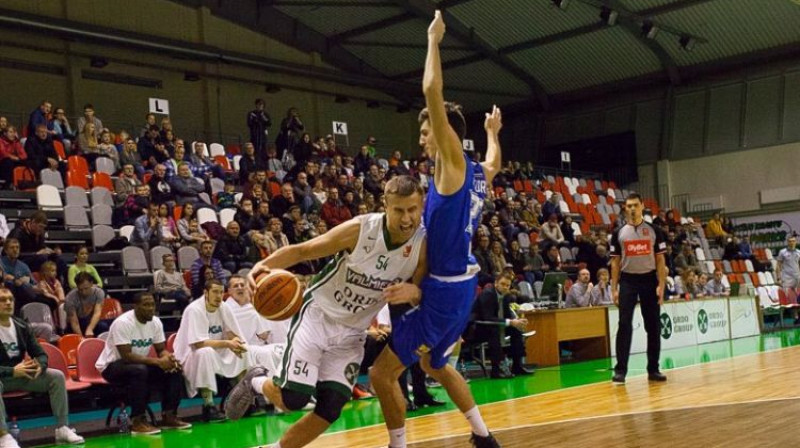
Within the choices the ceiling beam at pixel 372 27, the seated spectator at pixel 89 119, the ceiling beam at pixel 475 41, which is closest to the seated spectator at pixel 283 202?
the seated spectator at pixel 89 119

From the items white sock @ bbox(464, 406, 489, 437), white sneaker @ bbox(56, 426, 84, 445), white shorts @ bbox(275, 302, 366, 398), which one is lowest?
white sneaker @ bbox(56, 426, 84, 445)

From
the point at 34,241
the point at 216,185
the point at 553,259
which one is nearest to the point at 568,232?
the point at 553,259

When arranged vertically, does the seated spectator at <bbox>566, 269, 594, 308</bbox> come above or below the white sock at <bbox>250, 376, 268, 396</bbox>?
below

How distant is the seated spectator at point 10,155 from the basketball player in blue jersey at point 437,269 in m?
9.86

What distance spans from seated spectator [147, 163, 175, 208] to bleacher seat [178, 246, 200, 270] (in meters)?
1.42

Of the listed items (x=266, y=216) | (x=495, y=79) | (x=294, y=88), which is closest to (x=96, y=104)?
(x=294, y=88)

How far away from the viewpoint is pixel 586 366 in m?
11.8

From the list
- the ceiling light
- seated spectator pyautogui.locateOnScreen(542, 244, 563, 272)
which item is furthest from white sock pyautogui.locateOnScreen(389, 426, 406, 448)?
the ceiling light

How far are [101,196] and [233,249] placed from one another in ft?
8.05

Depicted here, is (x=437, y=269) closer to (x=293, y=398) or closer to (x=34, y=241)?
(x=293, y=398)

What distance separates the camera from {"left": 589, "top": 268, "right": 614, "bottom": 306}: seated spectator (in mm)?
13570

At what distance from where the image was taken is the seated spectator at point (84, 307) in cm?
955

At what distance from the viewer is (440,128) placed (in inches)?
162

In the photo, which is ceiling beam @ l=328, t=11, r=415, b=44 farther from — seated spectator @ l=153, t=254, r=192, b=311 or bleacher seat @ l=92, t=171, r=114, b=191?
seated spectator @ l=153, t=254, r=192, b=311
